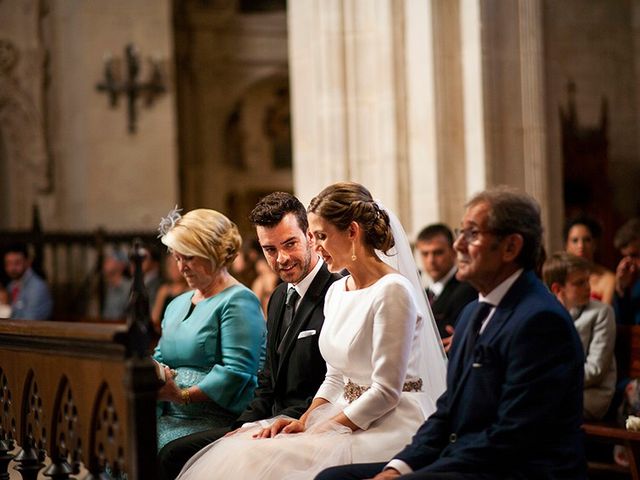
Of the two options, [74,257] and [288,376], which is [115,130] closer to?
[74,257]

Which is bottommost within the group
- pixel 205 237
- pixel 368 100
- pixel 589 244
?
pixel 589 244

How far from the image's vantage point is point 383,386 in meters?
3.47

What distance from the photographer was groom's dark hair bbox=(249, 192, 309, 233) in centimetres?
415

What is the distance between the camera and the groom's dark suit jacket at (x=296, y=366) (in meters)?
4.03

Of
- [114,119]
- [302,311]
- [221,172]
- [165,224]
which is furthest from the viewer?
[221,172]

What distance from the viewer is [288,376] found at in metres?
4.08

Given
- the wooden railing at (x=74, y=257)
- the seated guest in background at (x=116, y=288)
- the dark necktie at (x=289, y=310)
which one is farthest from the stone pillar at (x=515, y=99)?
the wooden railing at (x=74, y=257)

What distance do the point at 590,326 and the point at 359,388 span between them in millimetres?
1921

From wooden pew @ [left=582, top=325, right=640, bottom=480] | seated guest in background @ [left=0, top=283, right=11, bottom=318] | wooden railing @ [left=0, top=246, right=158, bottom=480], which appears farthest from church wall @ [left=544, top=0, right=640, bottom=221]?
wooden railing @ [left=0, top=246, right=158, bottom=480]

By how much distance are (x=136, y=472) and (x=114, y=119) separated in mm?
11079

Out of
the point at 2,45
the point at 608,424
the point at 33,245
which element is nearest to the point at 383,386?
the point at 608,424

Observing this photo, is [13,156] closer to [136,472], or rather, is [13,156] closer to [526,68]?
[526,68]

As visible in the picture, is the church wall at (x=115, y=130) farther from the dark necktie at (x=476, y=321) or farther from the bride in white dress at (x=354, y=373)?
the dark necktie at (x=476, y=321)

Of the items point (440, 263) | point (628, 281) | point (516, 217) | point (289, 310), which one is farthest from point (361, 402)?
point (628, 281)
